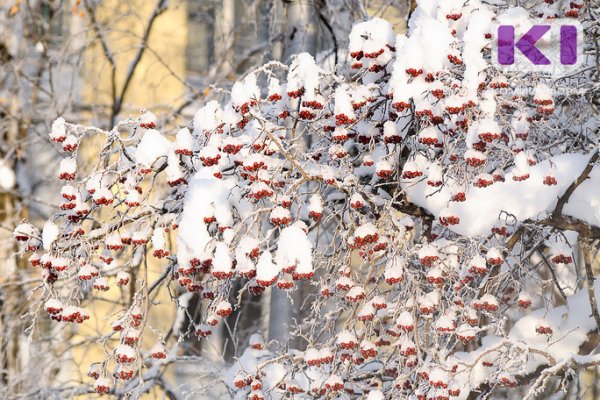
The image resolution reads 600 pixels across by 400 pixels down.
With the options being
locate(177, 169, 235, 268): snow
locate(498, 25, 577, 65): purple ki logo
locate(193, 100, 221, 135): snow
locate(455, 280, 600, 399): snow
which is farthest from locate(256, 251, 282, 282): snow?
locate(455, 280, 600, 399): snow

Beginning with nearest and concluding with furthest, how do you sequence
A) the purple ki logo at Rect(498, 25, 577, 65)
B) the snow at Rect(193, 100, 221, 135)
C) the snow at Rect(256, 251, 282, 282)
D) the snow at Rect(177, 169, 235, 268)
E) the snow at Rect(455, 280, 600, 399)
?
the snow at Rect(256, 251, 282, 282) < the snow at Rect(177, 169, 235, 268) < the snow at Rect(193, 100, 221, 135) < the purple ki logo at Rect(498, 25, 577, 65) < the snow at Rect(455, 280, 600, 399)

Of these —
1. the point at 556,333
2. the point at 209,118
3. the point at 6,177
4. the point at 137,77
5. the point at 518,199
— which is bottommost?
the point at 556,333

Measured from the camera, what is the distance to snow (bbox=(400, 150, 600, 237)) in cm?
480

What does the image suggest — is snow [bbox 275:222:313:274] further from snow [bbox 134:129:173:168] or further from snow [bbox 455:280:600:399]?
snow [bbox 455:280:600:399]

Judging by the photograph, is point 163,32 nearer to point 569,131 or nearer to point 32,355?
point 32,355

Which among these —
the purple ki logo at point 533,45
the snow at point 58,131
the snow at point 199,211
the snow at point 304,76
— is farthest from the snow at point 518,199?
the snow at point 58,131

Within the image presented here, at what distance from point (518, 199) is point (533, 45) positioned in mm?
977

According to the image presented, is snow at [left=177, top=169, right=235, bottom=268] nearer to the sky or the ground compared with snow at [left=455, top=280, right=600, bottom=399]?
nearer to the sky

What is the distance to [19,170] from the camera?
9.82 meters

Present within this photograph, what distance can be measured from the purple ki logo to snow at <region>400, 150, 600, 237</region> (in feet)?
1.97

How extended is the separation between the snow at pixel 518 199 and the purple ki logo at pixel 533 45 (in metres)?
0.60

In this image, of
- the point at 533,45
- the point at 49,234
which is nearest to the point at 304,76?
the point at 49,234

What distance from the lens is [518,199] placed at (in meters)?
4.88

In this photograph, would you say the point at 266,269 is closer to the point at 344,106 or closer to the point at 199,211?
the point at 199,211
